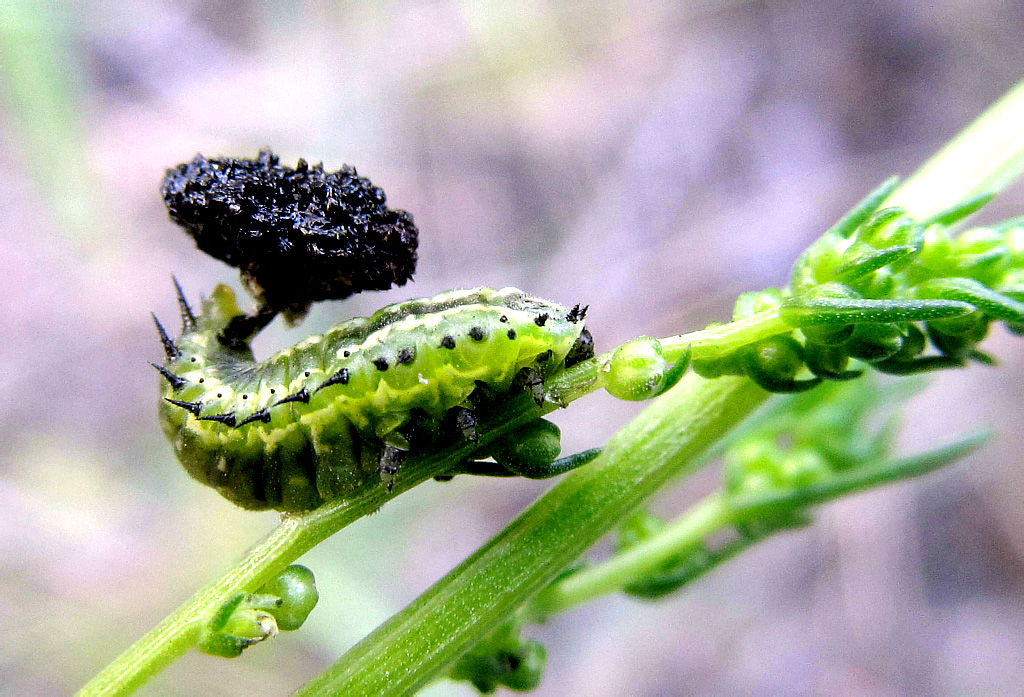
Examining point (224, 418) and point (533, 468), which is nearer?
point (533, 468)

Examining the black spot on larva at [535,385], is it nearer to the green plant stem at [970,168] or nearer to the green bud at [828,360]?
the green bud at [828,360]

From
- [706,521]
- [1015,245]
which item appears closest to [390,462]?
[706,521]

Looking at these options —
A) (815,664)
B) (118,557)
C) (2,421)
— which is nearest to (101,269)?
(2,421)

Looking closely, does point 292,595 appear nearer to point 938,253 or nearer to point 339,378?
point 339,378

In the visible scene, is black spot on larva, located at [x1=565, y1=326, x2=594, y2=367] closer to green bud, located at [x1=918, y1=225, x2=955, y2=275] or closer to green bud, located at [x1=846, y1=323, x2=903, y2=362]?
green bud, located at [x1=846, y1=323, x2=903, y2=362]

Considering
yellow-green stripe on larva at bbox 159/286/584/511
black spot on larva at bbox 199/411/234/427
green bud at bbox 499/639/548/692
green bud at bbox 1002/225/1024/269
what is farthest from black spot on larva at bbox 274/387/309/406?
green bud at bbox 1002/225/1024/269

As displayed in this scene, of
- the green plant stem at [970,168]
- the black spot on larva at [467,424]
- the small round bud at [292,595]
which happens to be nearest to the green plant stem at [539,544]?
the small round bud at [292,595]
